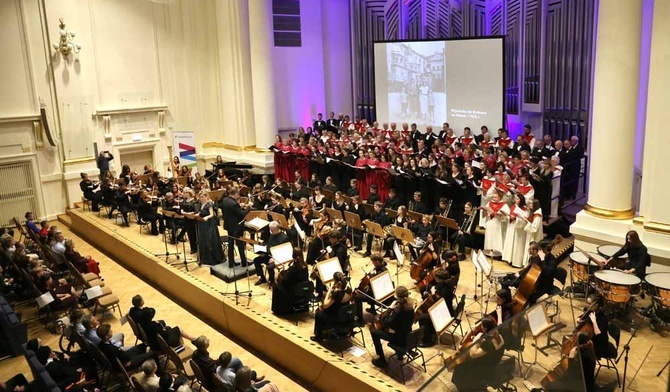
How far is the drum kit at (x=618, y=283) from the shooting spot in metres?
9.03

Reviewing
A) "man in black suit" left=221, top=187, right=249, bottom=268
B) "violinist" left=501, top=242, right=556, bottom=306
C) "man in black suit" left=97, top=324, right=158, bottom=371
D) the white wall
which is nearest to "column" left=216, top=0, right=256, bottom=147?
the white wall

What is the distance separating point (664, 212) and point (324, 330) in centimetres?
633

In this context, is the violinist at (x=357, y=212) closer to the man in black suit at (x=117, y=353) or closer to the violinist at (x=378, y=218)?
the violinist at (x=378, y=218)

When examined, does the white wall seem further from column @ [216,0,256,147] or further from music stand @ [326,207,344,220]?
music stand @ [326,207,344,220]

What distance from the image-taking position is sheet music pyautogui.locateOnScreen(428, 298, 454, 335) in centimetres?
846

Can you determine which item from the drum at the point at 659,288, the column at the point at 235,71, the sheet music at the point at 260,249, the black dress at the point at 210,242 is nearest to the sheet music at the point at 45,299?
the black dress at the point at 210,242

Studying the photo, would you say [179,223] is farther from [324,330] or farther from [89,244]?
[324,330]

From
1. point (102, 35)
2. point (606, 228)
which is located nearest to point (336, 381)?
point (606, 228)

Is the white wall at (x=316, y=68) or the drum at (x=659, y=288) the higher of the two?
the white wall at (x=316, y=68)

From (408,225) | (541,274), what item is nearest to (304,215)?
(408,225)

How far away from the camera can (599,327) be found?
7.84m

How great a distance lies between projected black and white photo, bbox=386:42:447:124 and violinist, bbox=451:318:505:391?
14498mm

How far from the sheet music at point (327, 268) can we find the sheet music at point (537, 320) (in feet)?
11.8

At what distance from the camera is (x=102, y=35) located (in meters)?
19.2
